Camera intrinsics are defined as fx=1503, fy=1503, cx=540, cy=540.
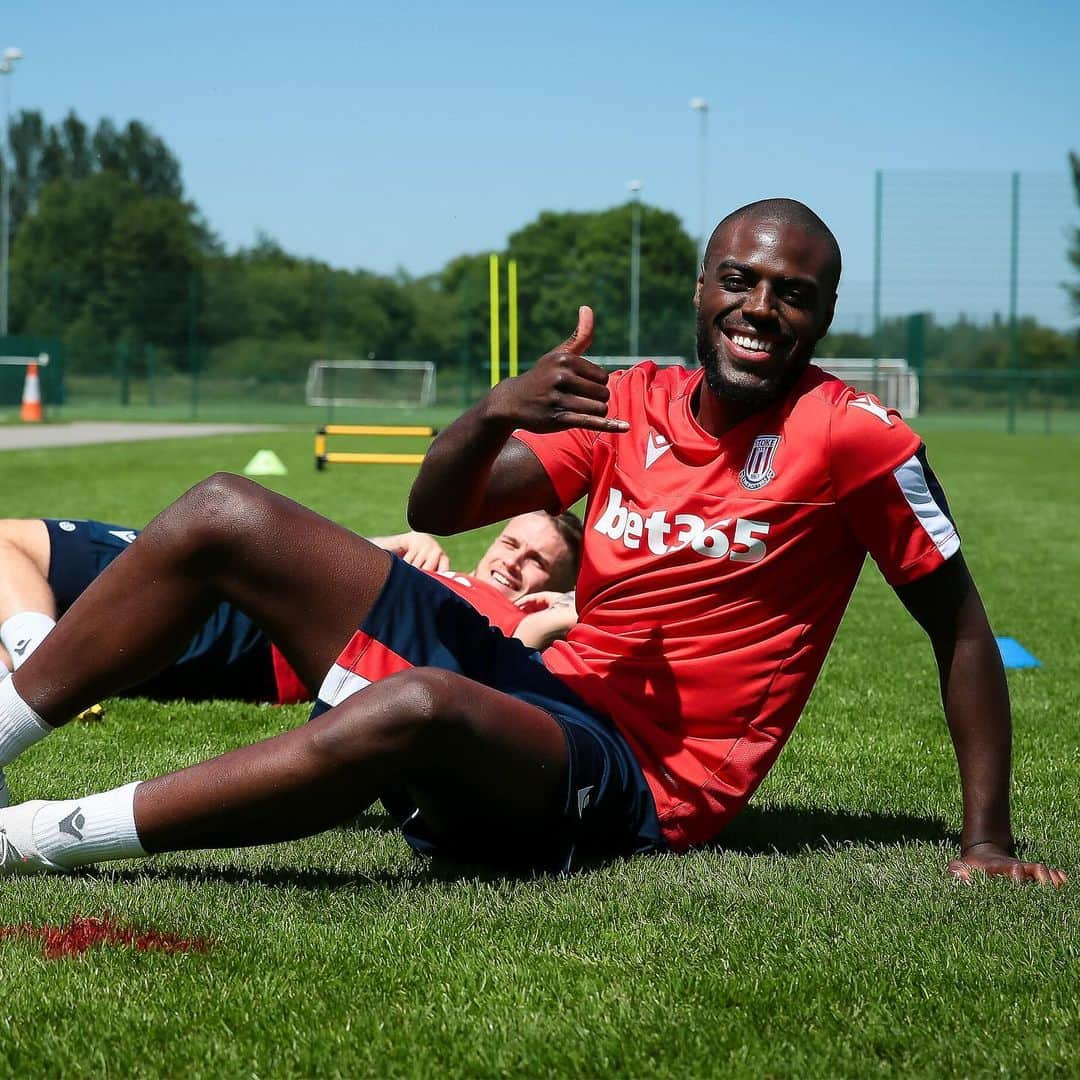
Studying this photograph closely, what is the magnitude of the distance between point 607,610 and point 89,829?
1060 millimetres

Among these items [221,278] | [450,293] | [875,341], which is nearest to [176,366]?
[221,278]

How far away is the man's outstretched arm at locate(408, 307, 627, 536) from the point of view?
2703mm

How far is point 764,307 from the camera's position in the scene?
2859 mm

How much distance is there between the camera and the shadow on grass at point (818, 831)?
3.31 meters

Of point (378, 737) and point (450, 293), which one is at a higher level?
point (450, 293)

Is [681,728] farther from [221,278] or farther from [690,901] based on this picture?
[221,278]

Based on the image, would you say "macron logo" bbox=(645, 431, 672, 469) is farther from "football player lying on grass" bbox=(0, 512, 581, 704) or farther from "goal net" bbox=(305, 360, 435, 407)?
"goal net" bbox=(305, 360, 435, 407)

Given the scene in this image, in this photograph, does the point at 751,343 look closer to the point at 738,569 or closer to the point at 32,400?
the point at 738,569

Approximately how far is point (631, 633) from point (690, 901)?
524 mm

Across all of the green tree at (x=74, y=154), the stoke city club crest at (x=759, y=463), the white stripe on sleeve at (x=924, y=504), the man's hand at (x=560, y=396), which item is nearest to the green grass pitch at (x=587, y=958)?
the white stripe on sleeve at (x=924, y=504)

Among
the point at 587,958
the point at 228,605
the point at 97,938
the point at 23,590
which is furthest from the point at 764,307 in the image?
the point at 23,590

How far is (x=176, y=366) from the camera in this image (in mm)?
36438

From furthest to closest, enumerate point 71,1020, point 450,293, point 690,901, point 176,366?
point 450,293, point 176,366, point 690,901, point 71,1020

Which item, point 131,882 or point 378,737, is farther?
point 131,882
